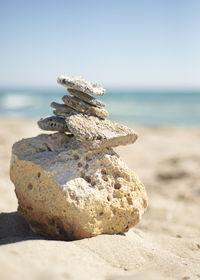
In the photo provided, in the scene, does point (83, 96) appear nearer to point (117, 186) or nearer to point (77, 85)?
point (77, 85)

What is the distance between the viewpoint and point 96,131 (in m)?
3.13

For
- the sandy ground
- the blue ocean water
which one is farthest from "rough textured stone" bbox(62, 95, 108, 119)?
the blue ocean water

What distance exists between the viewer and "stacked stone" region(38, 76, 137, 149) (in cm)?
308

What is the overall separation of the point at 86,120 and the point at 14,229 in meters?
1.39

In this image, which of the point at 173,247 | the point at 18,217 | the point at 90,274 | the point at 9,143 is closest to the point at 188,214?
the point at 173,247

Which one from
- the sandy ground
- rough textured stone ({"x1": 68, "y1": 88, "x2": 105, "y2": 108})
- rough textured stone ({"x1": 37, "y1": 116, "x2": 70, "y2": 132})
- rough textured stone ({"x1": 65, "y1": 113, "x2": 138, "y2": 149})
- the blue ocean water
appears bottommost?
the sandy ground

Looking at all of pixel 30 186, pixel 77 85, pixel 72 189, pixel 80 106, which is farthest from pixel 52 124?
pixel 72 189

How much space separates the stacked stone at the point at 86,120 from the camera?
10.1 feet

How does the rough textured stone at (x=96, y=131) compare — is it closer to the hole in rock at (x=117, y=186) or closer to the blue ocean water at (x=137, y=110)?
the hole in rock at (x=117, y=186)

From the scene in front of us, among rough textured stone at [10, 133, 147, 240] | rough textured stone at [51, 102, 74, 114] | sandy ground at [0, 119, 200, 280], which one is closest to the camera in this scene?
sandy ground at [0, 119, 200, 280]

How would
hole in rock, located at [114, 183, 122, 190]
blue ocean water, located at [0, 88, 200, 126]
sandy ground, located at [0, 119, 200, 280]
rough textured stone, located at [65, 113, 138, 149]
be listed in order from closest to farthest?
sandy ground, located at [0, 119, 200, 280], rough textured stone, located at [65, 113, 138, 149], hole in rock, located at [114, 183, 122, 190], blue ocean water, located at [0, 88, 200, 126]

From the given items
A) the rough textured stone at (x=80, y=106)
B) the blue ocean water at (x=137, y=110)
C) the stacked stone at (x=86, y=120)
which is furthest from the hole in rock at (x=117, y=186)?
the blue ocean water at (x=137, y=110)

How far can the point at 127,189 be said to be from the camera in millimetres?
3254

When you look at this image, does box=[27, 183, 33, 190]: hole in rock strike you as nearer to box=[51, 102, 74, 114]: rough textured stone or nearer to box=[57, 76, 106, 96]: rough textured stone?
box=[51, 102, 74, 114]: rough textured stone
